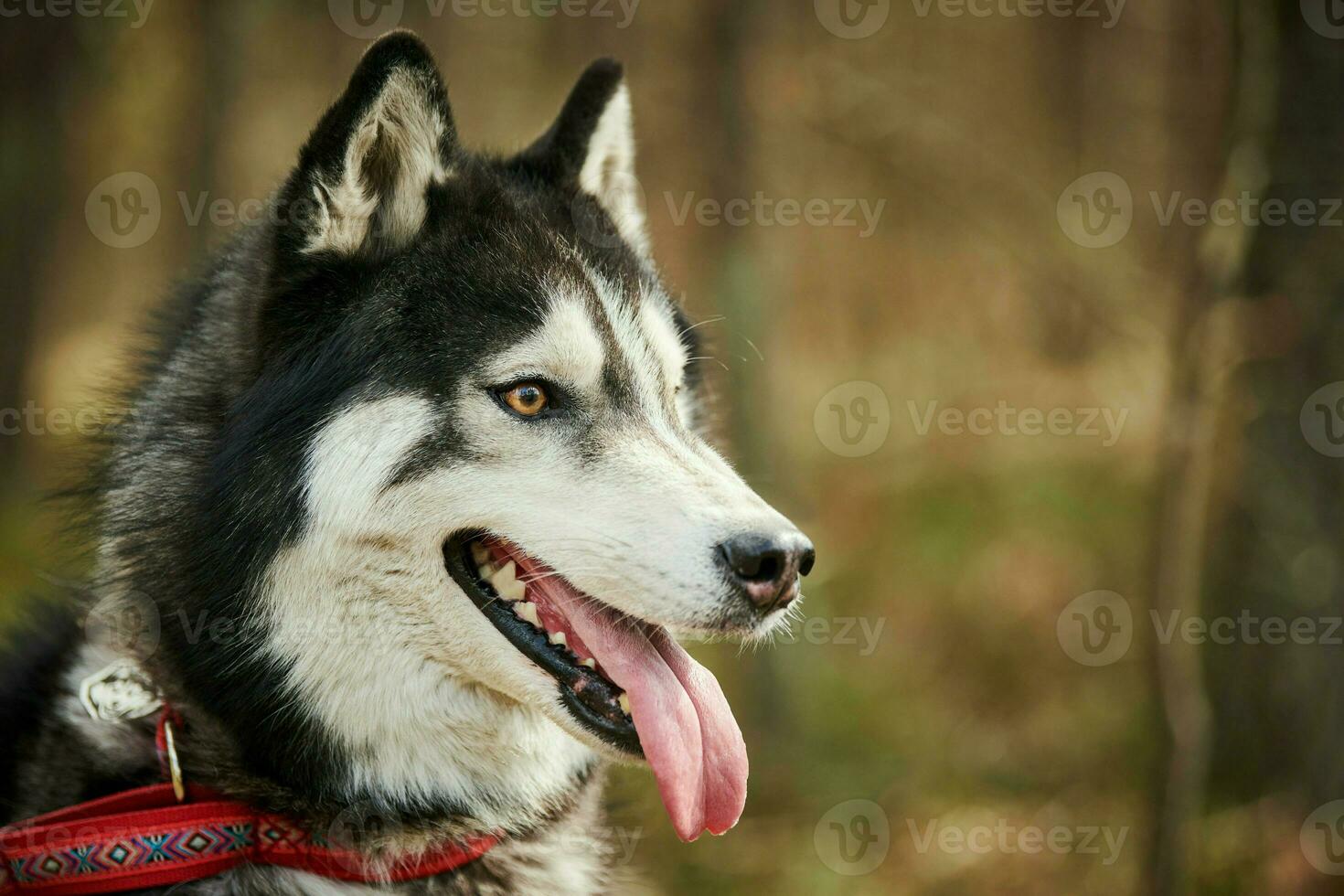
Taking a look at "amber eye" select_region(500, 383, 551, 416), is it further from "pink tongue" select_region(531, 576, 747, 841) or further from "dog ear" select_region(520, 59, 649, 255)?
"dog ear" select_region(520, 59, 649, 255)

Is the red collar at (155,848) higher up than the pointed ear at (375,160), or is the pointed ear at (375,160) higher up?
the pointed ear at (375,160)

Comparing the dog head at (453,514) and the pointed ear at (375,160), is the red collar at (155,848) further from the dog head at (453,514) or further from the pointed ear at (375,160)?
the pointed ear at (375,160)

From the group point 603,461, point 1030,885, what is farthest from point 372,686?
point 1030,885

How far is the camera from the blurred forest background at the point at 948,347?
14.5 ft

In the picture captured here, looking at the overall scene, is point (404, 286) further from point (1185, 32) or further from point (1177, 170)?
point (1177, 170)

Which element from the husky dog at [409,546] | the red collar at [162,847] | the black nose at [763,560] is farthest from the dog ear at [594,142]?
the red collar at [162,847]

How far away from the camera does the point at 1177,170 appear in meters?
11.7

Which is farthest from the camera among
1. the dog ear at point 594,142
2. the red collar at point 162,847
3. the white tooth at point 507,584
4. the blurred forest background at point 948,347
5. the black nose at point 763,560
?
the blurred forest background at point 948,347

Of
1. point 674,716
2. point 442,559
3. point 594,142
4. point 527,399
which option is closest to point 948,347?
point 594,142

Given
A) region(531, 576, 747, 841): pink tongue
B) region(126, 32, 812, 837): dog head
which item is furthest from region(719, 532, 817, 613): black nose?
region(531, 576, 747, 841): pink tongue

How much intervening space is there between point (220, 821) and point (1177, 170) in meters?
11.7

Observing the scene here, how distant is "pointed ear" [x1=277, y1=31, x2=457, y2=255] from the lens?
2543mm

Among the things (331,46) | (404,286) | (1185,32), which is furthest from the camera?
(331,46)

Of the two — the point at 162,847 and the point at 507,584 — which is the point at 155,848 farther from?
the point at 507,584
